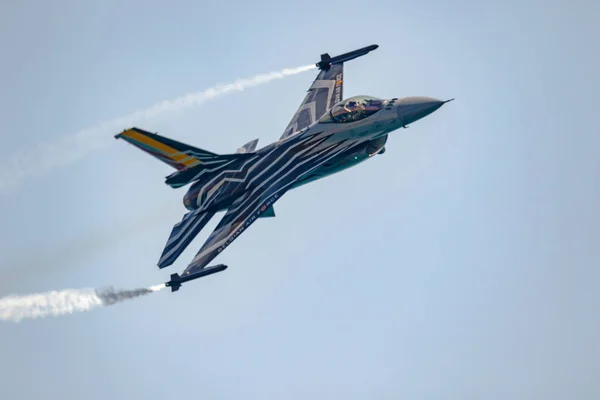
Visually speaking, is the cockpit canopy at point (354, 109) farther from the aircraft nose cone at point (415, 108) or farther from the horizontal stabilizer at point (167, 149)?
the horizontal stabilizer at point (167, 149)

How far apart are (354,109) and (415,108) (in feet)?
11.4

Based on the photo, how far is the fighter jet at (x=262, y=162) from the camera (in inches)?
2416

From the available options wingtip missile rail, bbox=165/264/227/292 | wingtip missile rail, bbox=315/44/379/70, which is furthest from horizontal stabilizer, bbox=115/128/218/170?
wingtip missile rail, bbox=315/44/379/70

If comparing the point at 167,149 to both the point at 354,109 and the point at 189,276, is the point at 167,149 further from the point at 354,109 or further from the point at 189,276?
the point at 354,109

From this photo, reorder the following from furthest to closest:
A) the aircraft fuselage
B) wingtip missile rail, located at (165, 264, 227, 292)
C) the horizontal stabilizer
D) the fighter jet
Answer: the aircraft fuselage → the fighter jet → the horizontal stabilizer → wingtip missile rail, located at (165, 264, 227, 292)

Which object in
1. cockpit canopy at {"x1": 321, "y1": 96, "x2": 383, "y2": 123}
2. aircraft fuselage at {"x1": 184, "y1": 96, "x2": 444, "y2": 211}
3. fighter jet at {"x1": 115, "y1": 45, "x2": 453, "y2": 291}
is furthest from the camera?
cockpit canopy at {"x1": 321, "y1": 96, "x2": 383, "y2": 123}

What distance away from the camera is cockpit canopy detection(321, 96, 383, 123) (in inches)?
2441

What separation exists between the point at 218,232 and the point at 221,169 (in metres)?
3.87

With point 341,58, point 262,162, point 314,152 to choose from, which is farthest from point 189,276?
point 341,58

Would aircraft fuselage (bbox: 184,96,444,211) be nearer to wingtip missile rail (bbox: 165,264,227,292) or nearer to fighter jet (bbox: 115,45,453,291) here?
fighter jet (bbox: 115,45,453,291)

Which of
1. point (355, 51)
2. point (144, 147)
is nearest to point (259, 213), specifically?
point (144, 147)

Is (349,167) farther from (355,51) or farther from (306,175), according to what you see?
(355,51)

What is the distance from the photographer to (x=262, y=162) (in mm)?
63219

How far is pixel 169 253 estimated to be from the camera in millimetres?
62219
